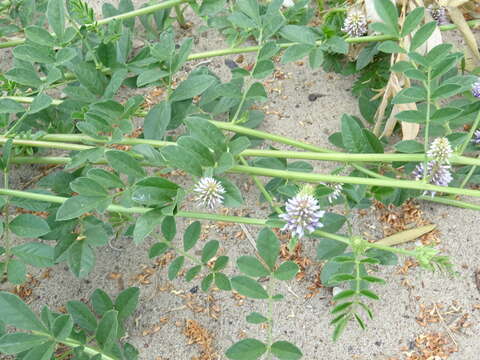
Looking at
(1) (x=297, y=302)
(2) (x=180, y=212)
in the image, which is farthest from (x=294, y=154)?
(1) (x=297, y=302)

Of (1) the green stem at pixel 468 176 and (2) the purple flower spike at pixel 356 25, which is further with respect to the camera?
(2) the purple flower spike at pixel 356 25

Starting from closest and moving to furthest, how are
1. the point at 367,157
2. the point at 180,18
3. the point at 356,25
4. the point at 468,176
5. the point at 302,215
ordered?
the point at 302,215, the point at 367,157, the point at 468,176, the point at 356,25, the point at 180,18

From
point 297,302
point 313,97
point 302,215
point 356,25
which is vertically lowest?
point 297,302

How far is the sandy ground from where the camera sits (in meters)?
1.33

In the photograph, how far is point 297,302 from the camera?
1.39 m

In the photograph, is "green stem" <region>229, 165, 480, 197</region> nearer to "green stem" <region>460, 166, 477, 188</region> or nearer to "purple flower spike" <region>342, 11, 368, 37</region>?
"green stem" <region>460, 166, 477, 188</region>

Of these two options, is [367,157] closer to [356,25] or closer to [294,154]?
[294,154]

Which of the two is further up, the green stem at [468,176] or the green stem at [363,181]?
the green stem at [363,181]

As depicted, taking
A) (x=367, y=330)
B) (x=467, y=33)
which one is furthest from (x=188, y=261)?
(x=467, y=33)

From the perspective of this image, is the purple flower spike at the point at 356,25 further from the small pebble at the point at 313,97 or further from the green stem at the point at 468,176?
the green stem at the point at 468,176

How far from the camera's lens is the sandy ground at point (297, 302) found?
1326mm

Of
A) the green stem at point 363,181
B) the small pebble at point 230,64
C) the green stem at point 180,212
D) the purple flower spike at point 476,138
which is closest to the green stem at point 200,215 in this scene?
the green stem at point 180,212

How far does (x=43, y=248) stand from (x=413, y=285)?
0.86m

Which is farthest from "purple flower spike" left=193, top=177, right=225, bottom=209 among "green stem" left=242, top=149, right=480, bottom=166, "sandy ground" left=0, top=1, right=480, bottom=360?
"sandy ground" left=0, top=1, right=480, bottom=360
